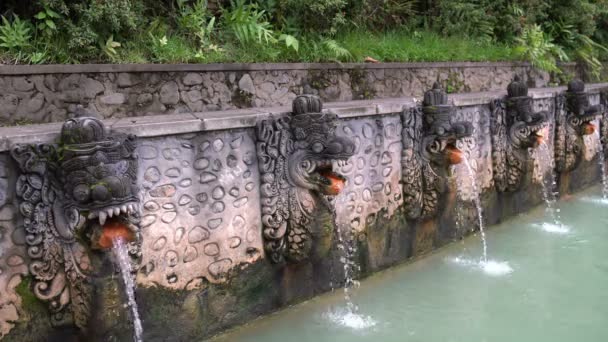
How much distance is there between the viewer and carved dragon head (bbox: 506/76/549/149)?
621 cm

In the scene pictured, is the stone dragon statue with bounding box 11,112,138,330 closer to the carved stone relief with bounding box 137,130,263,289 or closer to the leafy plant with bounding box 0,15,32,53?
the carved stone relief with bounding box 137,130,263,289

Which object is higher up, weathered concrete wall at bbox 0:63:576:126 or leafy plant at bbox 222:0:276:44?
leafy plant at bbox 222:0:276:44

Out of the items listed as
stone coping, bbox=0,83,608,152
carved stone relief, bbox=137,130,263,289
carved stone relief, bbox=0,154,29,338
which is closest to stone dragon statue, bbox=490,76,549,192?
stone coping, bbox=0,83,608,152

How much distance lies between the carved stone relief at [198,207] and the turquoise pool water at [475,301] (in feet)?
2.16

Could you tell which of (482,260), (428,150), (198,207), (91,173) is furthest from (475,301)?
(91,173)


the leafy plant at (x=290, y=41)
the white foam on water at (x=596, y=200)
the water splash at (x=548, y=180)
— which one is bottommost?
the white foam on water at (x=596, y=200)

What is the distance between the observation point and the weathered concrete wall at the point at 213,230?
119 inches

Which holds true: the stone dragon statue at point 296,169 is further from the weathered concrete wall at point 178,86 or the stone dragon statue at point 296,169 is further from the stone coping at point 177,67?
the stone coping at point 177,67

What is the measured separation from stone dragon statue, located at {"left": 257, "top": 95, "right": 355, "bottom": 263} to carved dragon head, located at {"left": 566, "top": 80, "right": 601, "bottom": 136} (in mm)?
4857

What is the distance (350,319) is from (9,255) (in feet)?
8.44

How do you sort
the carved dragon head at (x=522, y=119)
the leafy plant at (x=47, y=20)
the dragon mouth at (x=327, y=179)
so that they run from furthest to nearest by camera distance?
the carved dragon head at (x=522, y=119), the leafy plant at (x=47, y=20), the dragon mouth at (x=327, y=179)

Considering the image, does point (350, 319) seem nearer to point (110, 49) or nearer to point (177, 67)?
point (177, 67)

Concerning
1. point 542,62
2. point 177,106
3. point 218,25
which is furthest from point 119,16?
point 542,62

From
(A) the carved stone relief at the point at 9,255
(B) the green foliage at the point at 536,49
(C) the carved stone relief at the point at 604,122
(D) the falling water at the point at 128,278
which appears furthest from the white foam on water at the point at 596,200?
(A) the carved stone relief at the point at 9,255
